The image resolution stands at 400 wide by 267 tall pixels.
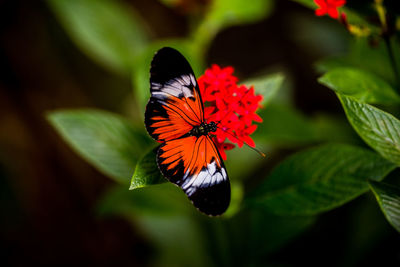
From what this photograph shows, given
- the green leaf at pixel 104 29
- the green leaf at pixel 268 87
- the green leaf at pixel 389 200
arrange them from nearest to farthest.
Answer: the green leaf at pixel 389 200 < the green leaf at pixel 268 87 < the green leaf at pixel 104 29

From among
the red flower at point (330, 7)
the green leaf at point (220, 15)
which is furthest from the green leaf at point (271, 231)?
the green leaf at point (220, 15)

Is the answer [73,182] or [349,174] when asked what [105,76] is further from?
[349,174]

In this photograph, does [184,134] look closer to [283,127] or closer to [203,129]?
[203,129]

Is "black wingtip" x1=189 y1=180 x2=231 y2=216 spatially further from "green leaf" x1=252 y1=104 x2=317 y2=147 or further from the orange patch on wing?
"green leaf" x1=252 y1=104 x2=317 y2=147

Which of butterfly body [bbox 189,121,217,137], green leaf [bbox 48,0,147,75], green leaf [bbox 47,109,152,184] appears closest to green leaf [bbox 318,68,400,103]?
butterfly body [bbox 189,121,217,137]

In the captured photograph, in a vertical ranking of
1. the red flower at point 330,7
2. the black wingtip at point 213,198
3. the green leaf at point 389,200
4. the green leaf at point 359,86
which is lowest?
the green leaf at point 389,200

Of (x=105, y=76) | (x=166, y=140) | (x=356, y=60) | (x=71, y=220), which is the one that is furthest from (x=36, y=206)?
(x=356, y=60)

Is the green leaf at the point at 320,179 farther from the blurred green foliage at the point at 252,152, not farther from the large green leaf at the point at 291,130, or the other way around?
the large green leaf at the point at 291,130

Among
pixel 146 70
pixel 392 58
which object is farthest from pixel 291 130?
pixel 146 70
